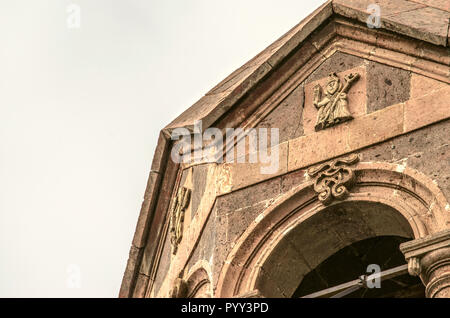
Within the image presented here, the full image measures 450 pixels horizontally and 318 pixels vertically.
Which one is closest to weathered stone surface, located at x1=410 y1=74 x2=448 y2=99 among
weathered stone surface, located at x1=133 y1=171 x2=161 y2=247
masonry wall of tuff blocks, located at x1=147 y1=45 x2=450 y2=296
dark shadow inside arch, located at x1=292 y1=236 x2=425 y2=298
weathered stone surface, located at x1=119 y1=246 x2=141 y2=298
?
masonry wall of tuff blocks, located at x1=147 y1=45 x2=450 y2=296

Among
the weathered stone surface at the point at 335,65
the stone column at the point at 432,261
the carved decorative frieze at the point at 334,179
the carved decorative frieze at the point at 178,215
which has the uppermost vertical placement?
the weathered stone surface at the point at 335,65

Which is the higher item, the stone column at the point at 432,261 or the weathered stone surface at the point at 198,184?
the weathered stone surface at the point at 198,184

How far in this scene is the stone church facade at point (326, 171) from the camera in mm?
14711

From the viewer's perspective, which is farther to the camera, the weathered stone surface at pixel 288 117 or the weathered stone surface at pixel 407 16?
the weathered stone surface at pixel 288 117

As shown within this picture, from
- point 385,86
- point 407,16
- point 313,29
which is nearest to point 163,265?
point 313,29

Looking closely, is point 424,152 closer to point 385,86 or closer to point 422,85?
point 422,85

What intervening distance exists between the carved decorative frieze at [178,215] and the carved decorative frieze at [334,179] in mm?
1555

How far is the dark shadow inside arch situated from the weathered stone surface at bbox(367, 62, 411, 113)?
1078 millimetres

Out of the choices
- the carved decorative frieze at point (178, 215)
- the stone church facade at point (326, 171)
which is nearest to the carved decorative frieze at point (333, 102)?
the stone church facade at point (326, 171)

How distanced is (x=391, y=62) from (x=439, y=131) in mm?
961

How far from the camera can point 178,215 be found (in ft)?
53.5

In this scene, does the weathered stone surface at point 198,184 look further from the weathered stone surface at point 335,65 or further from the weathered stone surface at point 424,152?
the weathered stone surface at point 424,152

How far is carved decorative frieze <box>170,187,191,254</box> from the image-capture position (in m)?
16.2
